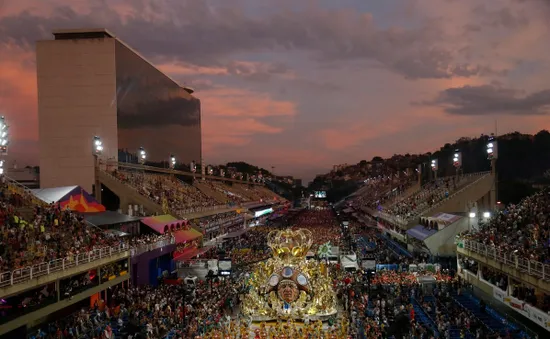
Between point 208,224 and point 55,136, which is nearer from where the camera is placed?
point 55,136

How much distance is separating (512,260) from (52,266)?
19434 mm

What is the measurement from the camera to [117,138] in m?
55.1

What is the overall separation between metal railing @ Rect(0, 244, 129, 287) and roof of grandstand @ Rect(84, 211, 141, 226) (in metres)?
6.92

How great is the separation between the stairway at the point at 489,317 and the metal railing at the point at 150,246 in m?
18.5

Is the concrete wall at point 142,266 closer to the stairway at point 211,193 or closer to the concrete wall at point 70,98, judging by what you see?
the concrete wall at point 70,98

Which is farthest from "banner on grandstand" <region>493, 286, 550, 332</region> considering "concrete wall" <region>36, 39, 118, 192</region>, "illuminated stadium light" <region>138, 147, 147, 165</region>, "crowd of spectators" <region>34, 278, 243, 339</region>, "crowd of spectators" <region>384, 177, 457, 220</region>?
"illuminated stadium light" <region>138, 147, 147, 165</region>

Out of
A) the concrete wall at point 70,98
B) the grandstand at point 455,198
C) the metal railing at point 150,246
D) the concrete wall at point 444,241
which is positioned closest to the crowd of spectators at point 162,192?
the concrete wall at point 70,98

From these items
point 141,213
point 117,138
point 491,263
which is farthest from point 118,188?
point 491,263

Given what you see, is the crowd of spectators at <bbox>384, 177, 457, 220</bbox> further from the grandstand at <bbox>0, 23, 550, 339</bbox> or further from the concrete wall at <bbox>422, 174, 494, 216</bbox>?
the concrete wall at <bbox>422, 174, 494, 216</bbox>

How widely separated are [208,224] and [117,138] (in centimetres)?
1373

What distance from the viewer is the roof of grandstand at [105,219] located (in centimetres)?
3675

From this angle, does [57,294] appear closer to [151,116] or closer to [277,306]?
[277,306]

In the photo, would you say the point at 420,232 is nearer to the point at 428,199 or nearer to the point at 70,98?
the point at 428,199

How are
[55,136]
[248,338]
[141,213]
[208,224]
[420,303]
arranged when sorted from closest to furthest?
1. [248,338]
2. [420,303]
3. [141,213]
4. [55,136]
5. [208,224]
